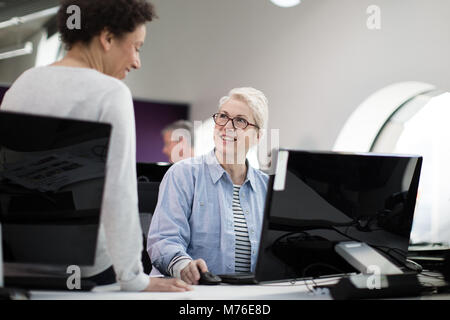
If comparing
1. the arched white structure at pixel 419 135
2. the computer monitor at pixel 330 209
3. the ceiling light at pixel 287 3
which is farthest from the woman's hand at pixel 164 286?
the ceiling light at pixel 287 3

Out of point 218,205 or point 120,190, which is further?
point 218,205

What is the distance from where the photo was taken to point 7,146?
1193mm

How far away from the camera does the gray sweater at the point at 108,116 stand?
134 centimetres

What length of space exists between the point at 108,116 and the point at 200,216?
3.18 ft

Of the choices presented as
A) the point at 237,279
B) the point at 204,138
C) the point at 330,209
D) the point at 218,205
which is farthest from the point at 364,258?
the point at 204,138

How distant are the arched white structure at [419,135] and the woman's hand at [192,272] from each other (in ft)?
9.52

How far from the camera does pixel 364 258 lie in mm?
1749

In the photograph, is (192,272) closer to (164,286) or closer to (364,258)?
(164,286)

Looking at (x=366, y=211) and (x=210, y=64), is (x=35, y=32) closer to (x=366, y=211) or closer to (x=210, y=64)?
(x=210, y=64)

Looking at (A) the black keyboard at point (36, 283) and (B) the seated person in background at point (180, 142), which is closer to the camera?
(A) the black keyboard at point (36, 283)

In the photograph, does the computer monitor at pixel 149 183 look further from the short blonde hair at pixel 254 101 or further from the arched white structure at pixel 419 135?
the arched white structure at pixel 419 135
